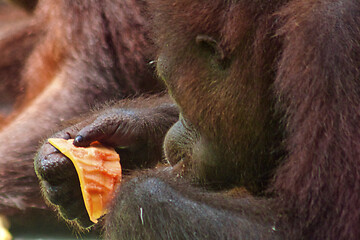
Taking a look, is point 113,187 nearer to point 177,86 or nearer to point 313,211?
point 177,86

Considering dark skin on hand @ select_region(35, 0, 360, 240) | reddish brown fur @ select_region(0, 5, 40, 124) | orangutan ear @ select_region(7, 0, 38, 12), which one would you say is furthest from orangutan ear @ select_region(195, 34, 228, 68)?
orangutan ear @ select_region(7, 0, 38, 12)

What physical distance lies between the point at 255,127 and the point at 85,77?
1.33 m

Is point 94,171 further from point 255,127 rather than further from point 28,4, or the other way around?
point 28,4

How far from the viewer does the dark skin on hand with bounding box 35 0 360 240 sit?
3.82 feet

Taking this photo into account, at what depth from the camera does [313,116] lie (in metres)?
1.17

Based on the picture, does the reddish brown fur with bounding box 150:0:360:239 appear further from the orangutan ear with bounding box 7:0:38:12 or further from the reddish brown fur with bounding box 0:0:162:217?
the orangutan ear with bounding box 7:0:38:12

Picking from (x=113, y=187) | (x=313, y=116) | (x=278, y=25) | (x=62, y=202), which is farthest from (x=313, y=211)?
(x=62, y=202)

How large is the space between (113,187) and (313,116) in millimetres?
758

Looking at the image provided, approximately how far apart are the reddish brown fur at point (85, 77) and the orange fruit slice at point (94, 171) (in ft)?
2.20

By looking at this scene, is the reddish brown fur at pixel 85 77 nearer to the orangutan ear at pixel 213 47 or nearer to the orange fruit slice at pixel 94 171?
the orange fruit slice at pixel 94 171

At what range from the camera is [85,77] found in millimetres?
2596

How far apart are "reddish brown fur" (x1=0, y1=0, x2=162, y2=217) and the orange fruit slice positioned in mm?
670

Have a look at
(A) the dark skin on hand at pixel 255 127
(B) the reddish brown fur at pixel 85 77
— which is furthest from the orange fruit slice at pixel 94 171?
(B) the reddish brown fur at pixel 85 77

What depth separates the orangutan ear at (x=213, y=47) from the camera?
1.41m
